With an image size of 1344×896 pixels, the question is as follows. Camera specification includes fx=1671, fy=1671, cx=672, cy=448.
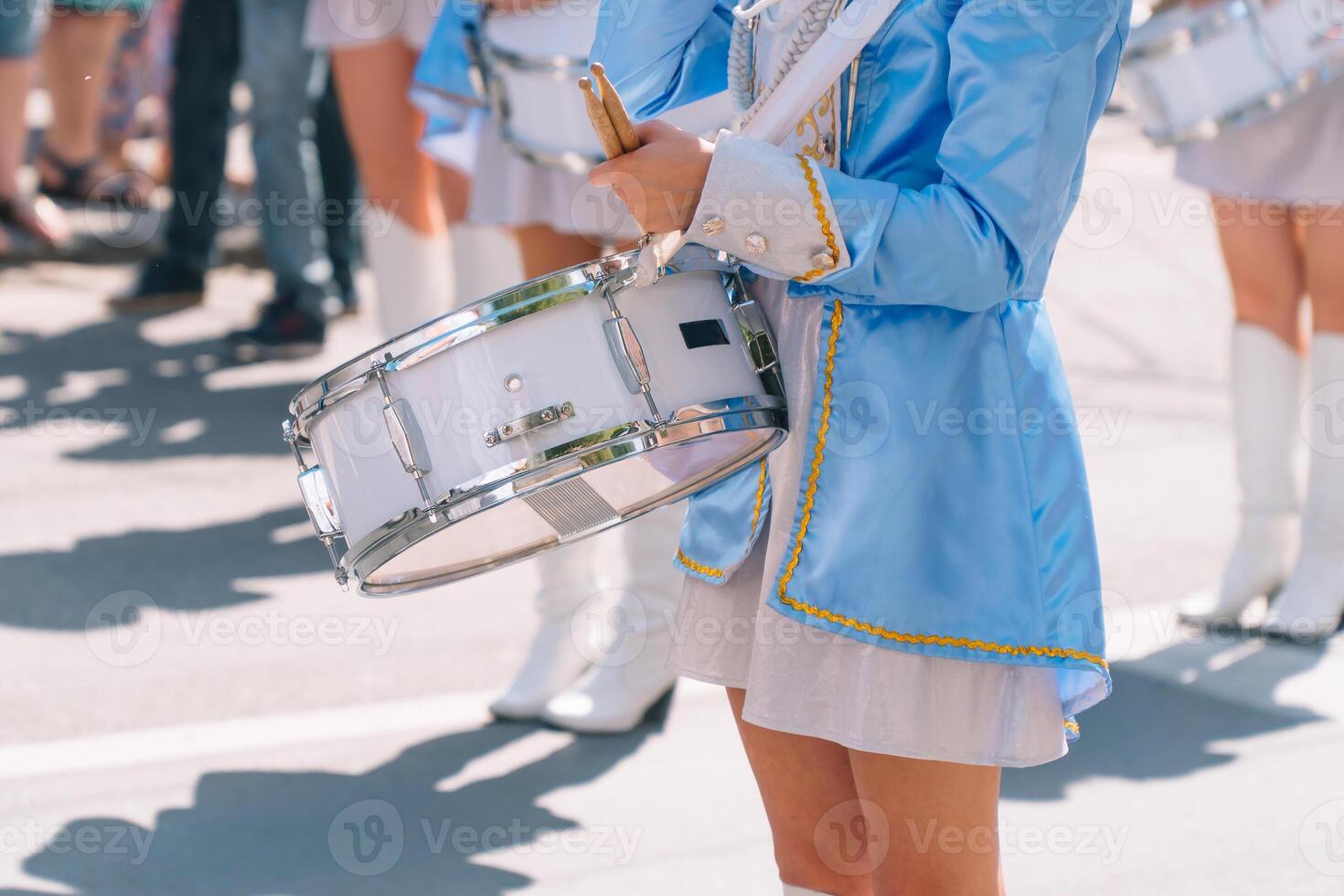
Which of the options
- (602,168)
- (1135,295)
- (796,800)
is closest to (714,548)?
(796,800)

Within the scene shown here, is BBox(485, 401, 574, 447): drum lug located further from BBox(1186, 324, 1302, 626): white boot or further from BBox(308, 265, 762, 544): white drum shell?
BBox(1186, 324, 1302, 626): white boot

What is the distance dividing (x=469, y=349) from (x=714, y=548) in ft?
1.05

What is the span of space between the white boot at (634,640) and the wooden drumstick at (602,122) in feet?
5.41

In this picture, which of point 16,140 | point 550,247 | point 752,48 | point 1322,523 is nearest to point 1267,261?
point 1322,523

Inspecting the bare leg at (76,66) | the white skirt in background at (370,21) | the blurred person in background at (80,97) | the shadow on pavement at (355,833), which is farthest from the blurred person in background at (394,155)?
the bare leg at (76,66)

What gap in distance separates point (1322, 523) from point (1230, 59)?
943mm

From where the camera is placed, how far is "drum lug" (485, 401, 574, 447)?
1632 millimetres

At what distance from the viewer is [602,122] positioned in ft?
4.80

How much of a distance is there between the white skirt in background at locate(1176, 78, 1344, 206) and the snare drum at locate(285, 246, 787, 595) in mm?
1973

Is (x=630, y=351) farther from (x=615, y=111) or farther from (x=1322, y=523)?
(x=1322, y=523)

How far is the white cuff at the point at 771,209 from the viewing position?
146cm

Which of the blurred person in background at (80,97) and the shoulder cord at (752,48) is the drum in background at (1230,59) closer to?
the shoulder cord at (752,48)

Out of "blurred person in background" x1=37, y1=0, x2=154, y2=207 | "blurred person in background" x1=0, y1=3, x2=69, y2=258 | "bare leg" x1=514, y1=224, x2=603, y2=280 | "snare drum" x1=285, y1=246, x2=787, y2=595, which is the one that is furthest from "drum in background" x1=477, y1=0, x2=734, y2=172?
"blurred person in background" x1=37, y1=0, x2=154, y2=207

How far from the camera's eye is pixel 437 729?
306 cm
